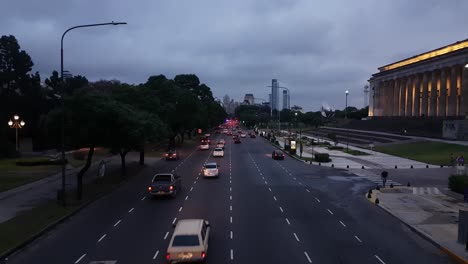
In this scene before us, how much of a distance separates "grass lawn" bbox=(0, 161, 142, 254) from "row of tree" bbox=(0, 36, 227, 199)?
73.3 inches

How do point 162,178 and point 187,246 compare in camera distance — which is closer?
point 187,246

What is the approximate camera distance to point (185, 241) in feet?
53.7

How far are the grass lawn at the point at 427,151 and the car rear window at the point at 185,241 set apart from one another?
4725 cm

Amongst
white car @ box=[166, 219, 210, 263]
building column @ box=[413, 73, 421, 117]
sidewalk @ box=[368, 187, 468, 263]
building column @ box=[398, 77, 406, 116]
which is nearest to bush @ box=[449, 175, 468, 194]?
sidewalk @ box=[368, 187, 468, 263]

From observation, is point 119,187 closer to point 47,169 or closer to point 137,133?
point 137,133

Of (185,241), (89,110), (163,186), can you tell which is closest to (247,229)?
(185,241)

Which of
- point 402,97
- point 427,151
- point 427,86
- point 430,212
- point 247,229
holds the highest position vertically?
point 427,86

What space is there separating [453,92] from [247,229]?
86.8m

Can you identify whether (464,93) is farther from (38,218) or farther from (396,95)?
(38,218)

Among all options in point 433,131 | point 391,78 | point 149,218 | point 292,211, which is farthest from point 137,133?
point 391,78

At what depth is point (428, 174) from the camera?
154 ft

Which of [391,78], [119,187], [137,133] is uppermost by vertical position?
[391,78]

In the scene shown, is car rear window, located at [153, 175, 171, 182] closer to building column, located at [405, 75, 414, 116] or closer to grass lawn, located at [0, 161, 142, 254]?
grass lawn, located at [0, 161, 142, 254]

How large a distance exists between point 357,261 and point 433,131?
80174 millimetres
